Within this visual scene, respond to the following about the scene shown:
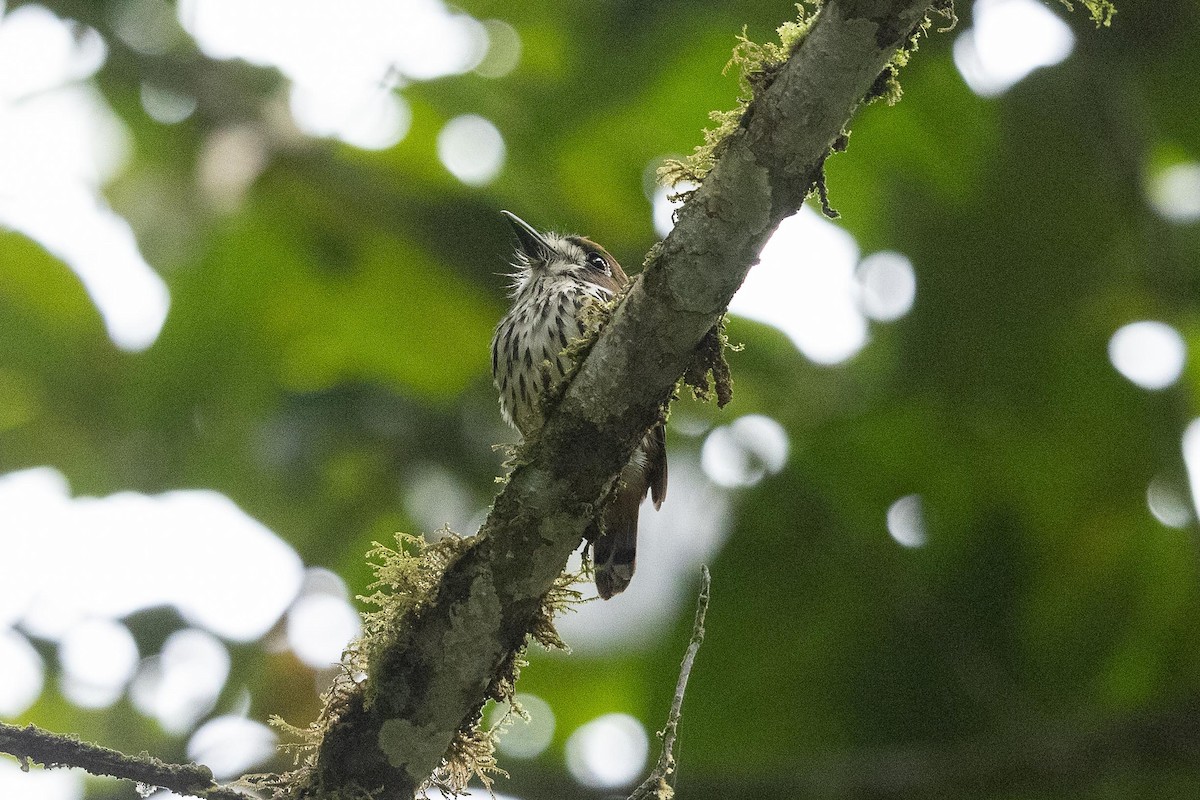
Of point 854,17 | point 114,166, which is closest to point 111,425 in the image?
point 114,166

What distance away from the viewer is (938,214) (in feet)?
18.7

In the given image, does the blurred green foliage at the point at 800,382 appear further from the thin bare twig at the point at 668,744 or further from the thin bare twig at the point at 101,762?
the thin bare twig at the point at 101,762

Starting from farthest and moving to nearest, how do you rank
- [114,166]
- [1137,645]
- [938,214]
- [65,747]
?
1. [114,166]
2. [938,214]
3. [1137,645]
4. [65,747]

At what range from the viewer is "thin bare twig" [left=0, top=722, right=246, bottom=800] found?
2418 millimetres

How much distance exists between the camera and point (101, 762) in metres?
2.45

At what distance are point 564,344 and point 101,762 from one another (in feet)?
5.82

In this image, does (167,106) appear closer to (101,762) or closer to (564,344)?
(564,344)

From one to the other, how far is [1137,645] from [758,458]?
1673 millimetres

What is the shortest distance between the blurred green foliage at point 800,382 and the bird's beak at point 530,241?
2.90 feet

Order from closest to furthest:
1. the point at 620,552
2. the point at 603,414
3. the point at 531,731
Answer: the point at 603,414, the point at 620,552, the point at 531,731

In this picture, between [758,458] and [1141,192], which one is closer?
[1141,192]

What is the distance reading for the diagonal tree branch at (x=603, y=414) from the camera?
2164 millimetres

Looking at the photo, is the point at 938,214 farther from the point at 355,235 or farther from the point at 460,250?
the point at 355,235

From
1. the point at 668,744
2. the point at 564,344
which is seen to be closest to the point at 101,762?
the point at 668,744
